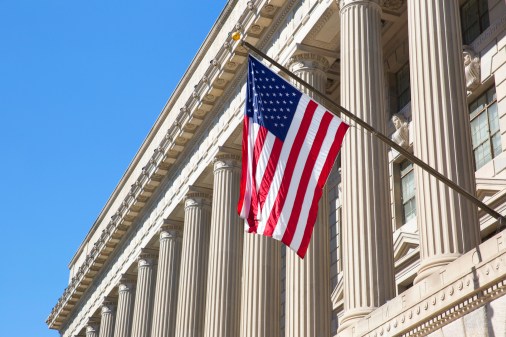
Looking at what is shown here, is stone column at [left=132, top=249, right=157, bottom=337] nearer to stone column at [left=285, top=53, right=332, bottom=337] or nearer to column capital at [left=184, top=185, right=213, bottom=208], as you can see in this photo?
column capital at [left=184, top=185, right=213, bottom=208]

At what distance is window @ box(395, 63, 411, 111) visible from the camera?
35.2 m

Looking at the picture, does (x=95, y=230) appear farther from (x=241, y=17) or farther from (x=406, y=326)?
(x=406, y=326)

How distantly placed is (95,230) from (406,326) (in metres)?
47.1

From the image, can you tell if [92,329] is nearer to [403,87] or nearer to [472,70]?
[403,87]

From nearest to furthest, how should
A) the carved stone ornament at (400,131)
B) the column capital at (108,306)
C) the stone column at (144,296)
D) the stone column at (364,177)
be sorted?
1. the stone column at (364,177)
2. the carved stone ornament at (400,131)
3. the stone column at (144,296)
4. the column capital at (108,306)

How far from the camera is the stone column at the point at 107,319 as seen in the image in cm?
5772

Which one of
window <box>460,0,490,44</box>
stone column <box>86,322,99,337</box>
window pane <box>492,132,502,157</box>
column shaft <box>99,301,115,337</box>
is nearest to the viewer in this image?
window pane <box>492,132,502,157</box>

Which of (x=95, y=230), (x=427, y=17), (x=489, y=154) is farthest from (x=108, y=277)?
(x=427, y=17)

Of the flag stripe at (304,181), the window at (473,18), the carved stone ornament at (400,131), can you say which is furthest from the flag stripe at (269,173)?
the carved stone ornament at (400,131)

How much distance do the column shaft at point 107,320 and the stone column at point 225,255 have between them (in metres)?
21.3

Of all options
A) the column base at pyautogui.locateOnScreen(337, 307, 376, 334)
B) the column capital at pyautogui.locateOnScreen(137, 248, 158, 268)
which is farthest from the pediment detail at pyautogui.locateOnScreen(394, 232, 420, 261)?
the column capital at pyautogui.locateOnScreen(137, 248, 158, 268)

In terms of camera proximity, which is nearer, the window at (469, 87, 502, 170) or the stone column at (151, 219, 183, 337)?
the window at (469, 87, 502, 170)

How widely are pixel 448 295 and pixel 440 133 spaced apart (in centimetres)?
467

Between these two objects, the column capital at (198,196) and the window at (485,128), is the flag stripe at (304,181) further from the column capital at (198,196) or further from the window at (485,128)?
the column capital at (198,196)
